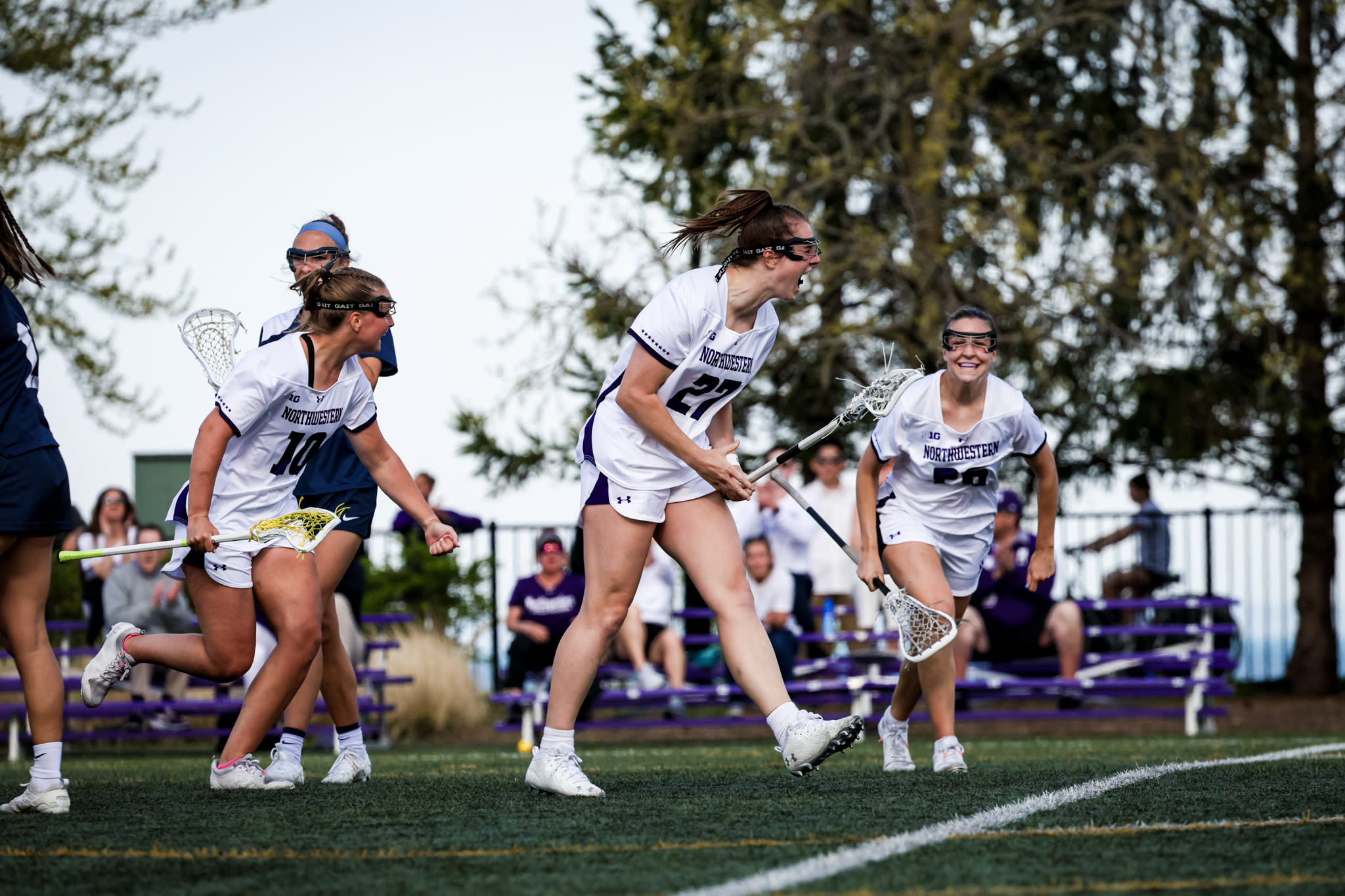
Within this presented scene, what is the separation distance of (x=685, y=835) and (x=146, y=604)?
8710 millimetres

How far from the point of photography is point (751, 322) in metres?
5.51

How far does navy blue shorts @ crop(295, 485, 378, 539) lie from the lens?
649 centimetres

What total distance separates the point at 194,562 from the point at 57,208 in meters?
12.4

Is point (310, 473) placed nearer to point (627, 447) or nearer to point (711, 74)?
point (627, 447)

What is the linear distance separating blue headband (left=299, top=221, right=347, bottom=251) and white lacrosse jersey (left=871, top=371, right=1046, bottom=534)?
2.50 metres

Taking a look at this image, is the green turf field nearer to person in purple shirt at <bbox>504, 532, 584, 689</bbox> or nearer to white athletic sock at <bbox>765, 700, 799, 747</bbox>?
white athletic sock at <bbox>765, 700, 799, 747</bbox>

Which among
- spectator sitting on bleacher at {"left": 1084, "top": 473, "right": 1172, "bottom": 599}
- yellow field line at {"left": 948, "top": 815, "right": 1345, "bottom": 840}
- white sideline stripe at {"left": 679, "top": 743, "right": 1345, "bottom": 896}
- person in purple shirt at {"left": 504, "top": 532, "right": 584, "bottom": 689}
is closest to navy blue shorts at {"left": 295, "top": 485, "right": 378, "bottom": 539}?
white sideline stripe at {"left": 679, "top": 743, "right": 1345, "bottom": 896}

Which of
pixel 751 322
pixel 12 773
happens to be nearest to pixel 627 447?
pixel 751 322

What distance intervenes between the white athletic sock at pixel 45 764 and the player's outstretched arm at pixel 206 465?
0.79 meters

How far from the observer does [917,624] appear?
6.59m

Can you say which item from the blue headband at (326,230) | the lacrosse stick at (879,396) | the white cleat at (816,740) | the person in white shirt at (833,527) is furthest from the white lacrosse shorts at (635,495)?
the person in white shirt at (833,527)

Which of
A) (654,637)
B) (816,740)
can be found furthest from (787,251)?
(654,637)

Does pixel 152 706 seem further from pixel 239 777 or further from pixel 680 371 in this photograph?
pixel 680 371

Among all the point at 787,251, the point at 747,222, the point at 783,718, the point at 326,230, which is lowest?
the point at 783,718
